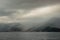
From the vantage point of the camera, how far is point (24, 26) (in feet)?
36.3
